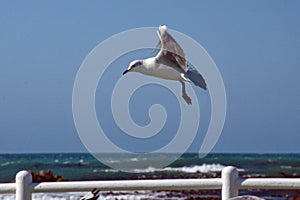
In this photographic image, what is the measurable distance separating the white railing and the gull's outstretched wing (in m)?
1.05

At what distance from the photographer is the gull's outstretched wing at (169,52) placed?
661 cm

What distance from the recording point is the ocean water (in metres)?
32.4

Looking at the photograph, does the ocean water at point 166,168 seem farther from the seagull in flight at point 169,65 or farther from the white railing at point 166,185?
the white railing at point 166,185

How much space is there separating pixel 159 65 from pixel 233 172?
1.11 metres

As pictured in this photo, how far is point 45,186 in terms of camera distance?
244 inches

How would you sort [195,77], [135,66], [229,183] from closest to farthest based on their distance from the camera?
[229,183]
[135,66]
[195,77]

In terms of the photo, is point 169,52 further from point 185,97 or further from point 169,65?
point 185,97

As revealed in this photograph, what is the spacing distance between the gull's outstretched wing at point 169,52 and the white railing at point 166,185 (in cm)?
105

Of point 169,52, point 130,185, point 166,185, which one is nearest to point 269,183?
point 166,185

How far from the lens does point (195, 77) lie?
6.68 m

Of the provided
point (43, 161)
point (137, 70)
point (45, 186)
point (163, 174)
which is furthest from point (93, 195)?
point (43, 161)

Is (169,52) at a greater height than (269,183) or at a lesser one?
greater

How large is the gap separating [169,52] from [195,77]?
0.30 meters

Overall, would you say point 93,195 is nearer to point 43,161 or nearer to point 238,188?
point 238,188
